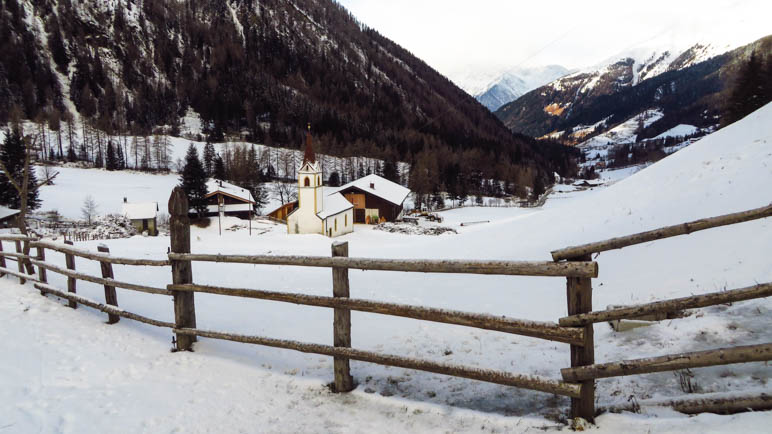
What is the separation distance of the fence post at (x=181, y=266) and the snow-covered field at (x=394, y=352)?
A: 1.18 ft

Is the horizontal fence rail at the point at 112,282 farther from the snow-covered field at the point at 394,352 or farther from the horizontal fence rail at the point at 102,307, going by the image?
the snow-covered field at the point at 394,352

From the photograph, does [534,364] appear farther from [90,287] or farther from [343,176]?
[343,176]

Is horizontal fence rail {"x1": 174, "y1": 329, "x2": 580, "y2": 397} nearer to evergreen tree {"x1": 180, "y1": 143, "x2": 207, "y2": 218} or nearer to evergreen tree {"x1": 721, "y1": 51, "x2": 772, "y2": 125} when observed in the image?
evergreen tree {"x1": 721, "y1": 51, "x2": 772, "y2": 125}

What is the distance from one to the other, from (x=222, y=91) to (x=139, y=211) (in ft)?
411

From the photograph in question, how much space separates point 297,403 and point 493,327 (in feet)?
7.89

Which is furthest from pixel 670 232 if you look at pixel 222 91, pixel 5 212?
pixel 222 91

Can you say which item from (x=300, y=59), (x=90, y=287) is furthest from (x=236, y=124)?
(x=90, y=287)

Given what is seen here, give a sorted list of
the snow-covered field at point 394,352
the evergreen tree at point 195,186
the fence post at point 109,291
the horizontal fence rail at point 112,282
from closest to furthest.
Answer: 1. the snow-covered field at point 394,352
2. the horizontal fence rail at point 112,282
3. the fence post at point 109,291
4. the evergreen tree at point 195,186

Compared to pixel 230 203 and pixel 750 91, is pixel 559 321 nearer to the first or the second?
pixel 750 91

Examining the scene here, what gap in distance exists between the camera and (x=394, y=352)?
20.5 ft

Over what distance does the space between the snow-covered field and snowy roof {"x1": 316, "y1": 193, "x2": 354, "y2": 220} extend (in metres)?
31.2

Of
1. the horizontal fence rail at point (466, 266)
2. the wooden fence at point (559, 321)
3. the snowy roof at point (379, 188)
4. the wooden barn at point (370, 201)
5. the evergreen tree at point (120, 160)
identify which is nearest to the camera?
the wooden fence at point (559, 321)

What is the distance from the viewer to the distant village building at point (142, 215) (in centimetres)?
4938

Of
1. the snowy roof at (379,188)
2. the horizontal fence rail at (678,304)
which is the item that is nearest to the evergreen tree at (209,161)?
the snowy roof at (379,188)
